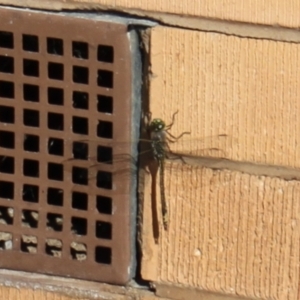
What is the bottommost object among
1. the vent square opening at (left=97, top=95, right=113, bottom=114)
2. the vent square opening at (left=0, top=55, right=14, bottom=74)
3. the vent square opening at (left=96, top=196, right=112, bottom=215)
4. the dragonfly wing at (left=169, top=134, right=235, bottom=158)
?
the vent square opening at (left=96, top=196, right=112, bottom=215)

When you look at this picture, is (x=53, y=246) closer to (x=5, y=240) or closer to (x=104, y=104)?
(x=5, y=240)

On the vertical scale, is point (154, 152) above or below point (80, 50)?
below

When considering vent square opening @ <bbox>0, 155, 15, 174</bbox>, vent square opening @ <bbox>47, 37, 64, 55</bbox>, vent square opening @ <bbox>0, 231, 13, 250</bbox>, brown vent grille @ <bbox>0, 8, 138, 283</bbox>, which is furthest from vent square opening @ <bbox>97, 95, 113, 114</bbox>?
vent square opening @ <bbox>0, 231, 13, 250</bbox>

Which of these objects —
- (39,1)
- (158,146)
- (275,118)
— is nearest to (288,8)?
(275,118)

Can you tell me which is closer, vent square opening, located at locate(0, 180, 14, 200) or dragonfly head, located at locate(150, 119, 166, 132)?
dragonfly head, located at locate(150, 119, 166, 132)

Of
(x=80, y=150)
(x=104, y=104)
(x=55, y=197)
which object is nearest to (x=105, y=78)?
(x=104, y=104)

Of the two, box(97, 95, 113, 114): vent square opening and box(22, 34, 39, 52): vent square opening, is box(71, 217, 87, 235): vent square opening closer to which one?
box(97, 95, 113, 114): vent square opening
